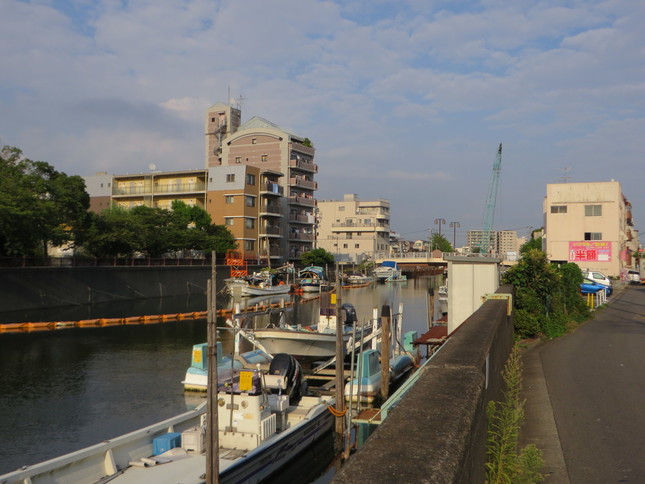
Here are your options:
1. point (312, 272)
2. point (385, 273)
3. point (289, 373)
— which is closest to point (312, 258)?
point (312, 272)

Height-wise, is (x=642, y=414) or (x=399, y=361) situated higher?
(x=642, y=414)

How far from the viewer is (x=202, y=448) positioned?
535 inches

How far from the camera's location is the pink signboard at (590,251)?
7012cm

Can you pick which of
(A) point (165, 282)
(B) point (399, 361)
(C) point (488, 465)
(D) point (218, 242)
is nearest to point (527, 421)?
(C) point (488, 465)

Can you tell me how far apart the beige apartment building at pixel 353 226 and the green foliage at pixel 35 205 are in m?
78.8

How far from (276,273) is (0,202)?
134 ft

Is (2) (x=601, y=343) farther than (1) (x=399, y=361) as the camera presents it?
No

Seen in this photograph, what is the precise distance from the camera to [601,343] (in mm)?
18172

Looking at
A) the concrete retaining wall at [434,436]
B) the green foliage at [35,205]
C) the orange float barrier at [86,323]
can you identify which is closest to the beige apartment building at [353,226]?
the green foliage at [35,205]

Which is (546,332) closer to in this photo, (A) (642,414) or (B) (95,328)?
(A) (642,414)

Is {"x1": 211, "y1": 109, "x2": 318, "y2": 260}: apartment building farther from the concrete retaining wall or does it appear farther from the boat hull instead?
the concrete retaining wall

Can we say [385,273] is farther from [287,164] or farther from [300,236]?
[287,164]

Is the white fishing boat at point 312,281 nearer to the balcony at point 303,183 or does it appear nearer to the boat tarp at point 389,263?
the balcony at point 303,183

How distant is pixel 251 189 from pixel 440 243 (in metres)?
111
